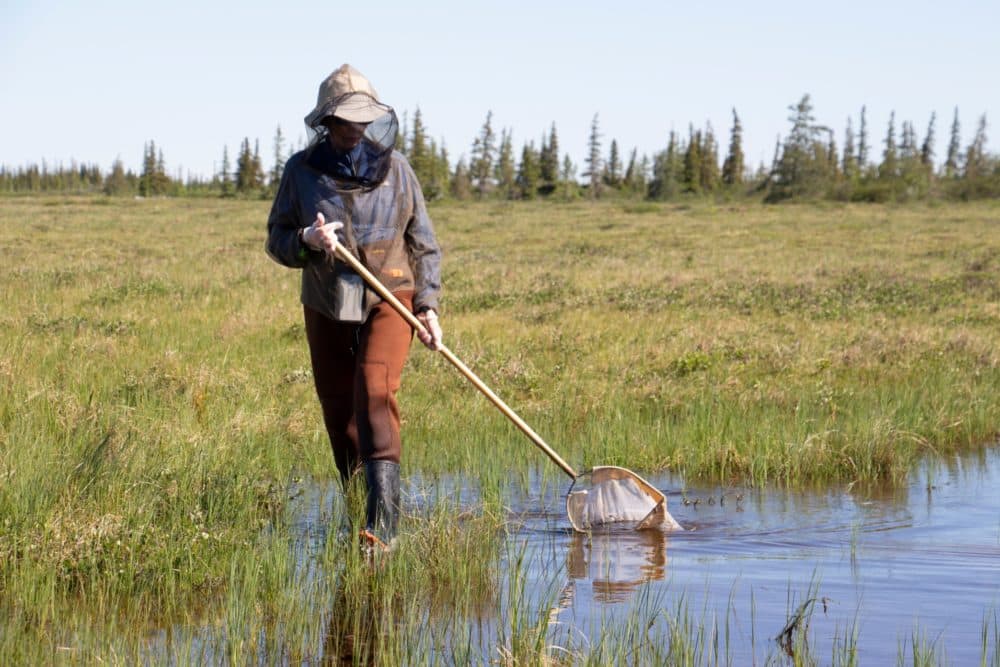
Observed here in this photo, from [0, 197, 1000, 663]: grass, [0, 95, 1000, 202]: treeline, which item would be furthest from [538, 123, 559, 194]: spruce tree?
[0, 197, 1000, 663]: grass

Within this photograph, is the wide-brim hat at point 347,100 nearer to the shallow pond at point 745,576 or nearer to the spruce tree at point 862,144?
the shallow pond at point 745,576

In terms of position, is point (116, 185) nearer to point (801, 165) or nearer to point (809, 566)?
point (801, 165)

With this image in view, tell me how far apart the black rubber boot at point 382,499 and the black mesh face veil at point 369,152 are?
4.30 feet

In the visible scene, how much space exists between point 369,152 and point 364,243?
16.8 inches

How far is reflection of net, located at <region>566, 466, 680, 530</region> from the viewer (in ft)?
20.9

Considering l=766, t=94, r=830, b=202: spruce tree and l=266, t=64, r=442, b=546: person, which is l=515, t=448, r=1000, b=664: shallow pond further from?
l=766, t=94, r=830, b=202: spruce tree

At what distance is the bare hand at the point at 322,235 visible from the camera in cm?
536

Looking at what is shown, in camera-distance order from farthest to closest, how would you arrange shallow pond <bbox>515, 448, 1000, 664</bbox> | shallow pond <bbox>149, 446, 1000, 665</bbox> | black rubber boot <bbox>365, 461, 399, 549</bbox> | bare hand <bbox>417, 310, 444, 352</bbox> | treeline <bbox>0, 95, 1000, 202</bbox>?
treeline <bbox>0, 95, 1000, 202</bbox> < bare hand <bbox>417, 310, 444, 352</bbox> < black rubber boot <bbox>365, 461, 399, 549</bbox> < shallow pond <bbox>515, 448, 1000, 664</bbox> < shallow pond <bbox>149, 446, 1000, 665</bbox>

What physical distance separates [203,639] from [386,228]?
220cm

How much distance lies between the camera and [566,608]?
4.95m

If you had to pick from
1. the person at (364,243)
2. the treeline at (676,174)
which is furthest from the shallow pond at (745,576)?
the treeline at (676,174)

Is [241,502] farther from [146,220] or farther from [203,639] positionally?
[146,220]

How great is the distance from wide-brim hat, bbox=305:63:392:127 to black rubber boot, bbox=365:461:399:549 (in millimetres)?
1604

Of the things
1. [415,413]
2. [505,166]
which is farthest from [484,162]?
[415,413]
